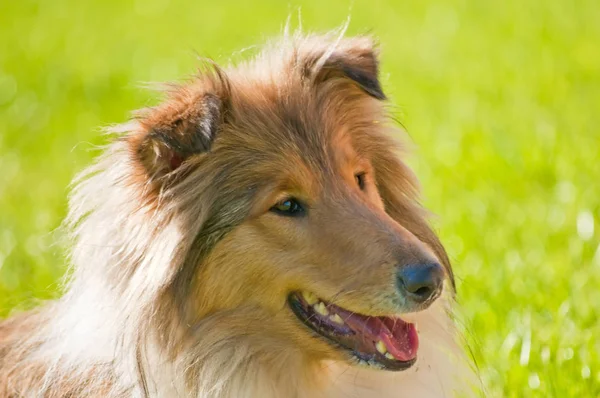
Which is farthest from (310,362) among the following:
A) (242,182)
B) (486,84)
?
(486,84)

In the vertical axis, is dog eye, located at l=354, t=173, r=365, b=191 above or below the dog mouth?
above

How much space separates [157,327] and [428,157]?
16.6 feet

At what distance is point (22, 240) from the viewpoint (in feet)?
25.3

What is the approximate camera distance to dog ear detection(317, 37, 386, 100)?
4512 mm

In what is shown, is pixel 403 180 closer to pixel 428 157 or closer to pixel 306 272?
pixel 306 272

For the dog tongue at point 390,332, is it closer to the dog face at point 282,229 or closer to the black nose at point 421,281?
the dog face at point 282,229

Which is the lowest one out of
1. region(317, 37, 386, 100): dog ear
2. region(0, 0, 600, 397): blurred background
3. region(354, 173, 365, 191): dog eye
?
region(0, 0, 600, 397): blurred background

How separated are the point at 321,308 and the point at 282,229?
0.37 metres

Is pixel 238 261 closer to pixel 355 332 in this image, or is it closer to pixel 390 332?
pixel 355 332

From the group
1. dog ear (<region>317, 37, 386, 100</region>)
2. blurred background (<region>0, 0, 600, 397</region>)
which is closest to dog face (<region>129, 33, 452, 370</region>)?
dog ear (<region>317, 37, 386, 100</region>)

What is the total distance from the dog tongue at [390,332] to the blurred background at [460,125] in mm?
896

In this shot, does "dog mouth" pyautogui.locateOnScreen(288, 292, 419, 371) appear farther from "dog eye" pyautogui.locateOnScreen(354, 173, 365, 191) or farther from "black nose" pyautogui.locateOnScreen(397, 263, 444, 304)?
"dog eye" pyautogui.locateOnScreen(354, 173, 365, 191)

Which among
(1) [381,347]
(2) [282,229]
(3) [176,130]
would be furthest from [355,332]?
(3) [176,130]

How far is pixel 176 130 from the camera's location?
3963mm
